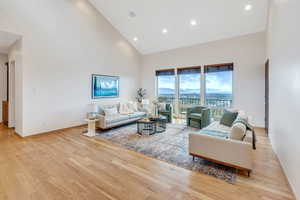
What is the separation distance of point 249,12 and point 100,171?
5.65m

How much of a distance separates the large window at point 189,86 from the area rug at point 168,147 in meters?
2.00

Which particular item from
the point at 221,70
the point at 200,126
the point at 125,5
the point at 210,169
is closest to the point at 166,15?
the point at 125,5

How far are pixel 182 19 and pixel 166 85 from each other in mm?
3079

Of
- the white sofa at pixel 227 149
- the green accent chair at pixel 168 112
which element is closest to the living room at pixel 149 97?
the white sofa at pixel 227 149

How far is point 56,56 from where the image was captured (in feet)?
15.1

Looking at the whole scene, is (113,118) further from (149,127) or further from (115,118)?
(149,127)

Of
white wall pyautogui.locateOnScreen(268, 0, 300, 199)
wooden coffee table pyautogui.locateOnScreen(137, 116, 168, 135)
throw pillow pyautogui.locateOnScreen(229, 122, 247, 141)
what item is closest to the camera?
white wall pyautogui.locateOnScreen(268, 0, 300, 199)

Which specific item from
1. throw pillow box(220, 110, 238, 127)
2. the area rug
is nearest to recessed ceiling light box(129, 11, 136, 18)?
the area rug

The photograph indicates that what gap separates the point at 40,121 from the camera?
14.3 ft

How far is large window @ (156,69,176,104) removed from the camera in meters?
7.04

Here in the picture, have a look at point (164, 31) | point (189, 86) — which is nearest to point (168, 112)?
point (189, 86)

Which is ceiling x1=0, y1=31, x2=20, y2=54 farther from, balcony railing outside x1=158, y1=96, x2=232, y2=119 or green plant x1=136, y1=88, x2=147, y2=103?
balcony railing outside x1=158, y1=96, x2=232, y2=119

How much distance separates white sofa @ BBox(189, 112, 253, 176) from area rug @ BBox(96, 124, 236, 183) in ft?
0.55

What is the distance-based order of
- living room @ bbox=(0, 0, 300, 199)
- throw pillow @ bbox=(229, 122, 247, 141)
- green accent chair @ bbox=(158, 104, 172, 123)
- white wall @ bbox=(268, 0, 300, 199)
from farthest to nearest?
green accent chair @ bbox=(158, 104, 172, 123), throw pillow @ bbox=(229, 122, 247, 141), living room @ bbox=(0, 0, 300, 199), white wall @ bbox=(268, 0, 300, 199)
